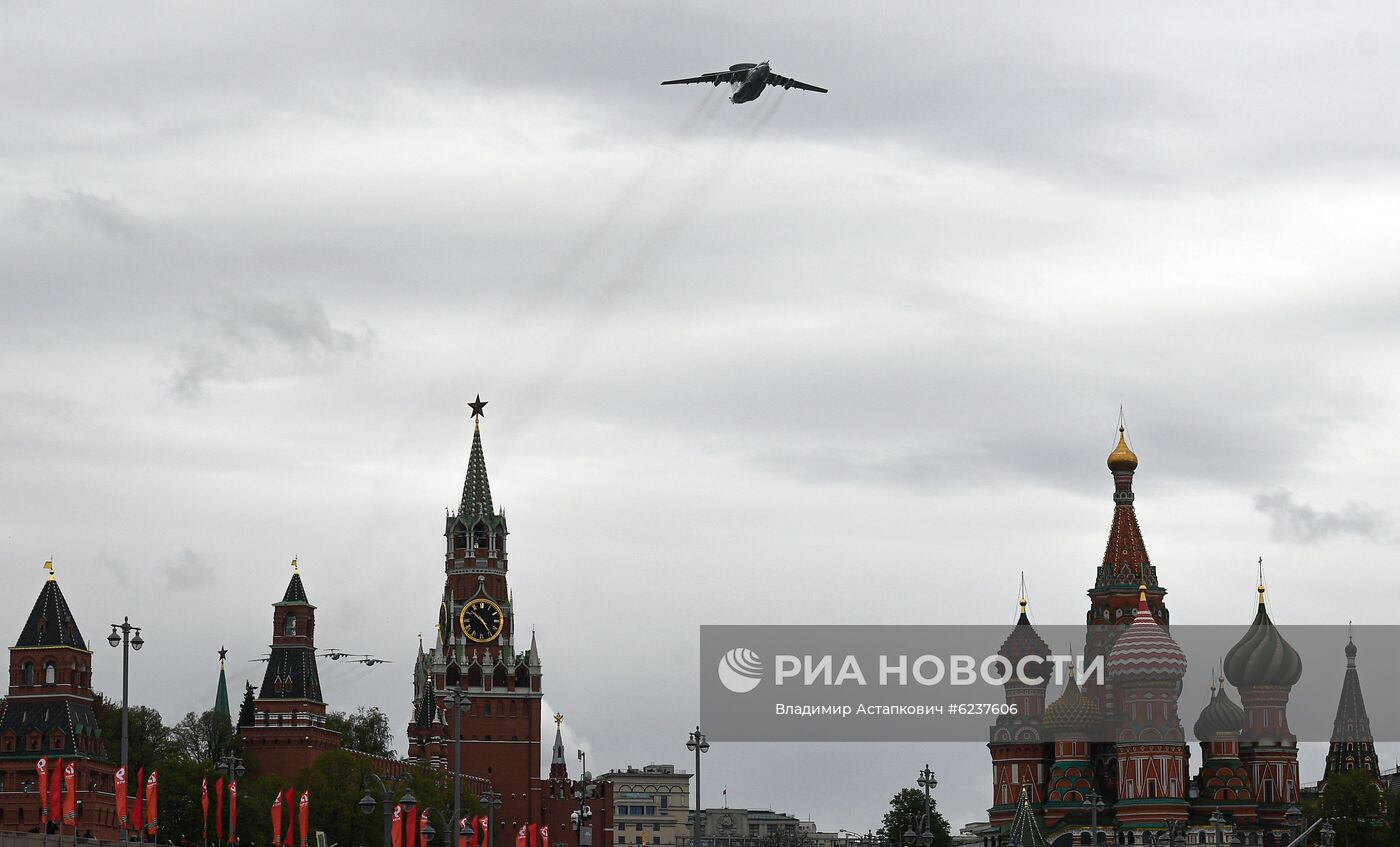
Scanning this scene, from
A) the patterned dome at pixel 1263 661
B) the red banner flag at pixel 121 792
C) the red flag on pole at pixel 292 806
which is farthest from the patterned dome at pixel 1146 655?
the red banner flag at pixel 121 792

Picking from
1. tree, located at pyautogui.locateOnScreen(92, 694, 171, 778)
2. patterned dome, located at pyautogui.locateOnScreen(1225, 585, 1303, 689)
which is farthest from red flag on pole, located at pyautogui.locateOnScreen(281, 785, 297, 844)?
patterned dome, located at pyautogui.locateOnScreen(1225, 585, 1303, 689)

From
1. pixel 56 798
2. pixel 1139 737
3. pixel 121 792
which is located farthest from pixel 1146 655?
pixel 121 792

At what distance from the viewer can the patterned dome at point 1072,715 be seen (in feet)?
592

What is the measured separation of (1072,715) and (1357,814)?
24242 mm

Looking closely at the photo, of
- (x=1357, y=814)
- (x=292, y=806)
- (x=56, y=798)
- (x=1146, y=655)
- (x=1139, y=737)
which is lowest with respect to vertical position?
(x=1357, y=814)

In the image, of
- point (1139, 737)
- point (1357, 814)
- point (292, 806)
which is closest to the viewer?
point (292, 806)

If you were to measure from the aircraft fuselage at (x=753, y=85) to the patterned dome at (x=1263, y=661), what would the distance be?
96916 millimetres

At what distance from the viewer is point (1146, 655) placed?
577 feet

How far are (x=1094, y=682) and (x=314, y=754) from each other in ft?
192

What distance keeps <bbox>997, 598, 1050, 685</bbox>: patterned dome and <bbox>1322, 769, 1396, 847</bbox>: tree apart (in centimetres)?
2847

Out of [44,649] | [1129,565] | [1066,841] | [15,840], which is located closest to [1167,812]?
[1066,841]

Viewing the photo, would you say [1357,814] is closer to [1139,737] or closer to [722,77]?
[1139,737]

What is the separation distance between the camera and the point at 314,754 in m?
177

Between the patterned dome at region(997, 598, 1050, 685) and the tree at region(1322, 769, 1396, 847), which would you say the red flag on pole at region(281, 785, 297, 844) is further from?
the tree at region(1322, 769, 1396, 847)
